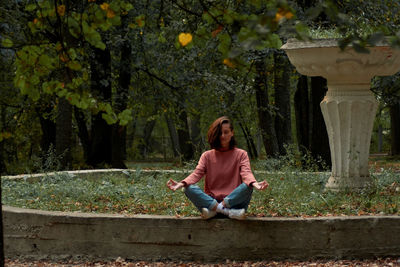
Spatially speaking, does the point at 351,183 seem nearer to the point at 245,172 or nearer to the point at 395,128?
the point at 245,172

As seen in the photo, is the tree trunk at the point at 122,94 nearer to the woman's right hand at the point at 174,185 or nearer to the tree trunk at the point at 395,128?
the woman's right hand at the point at 174,185

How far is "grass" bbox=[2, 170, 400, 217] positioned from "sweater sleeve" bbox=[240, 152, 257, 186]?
0.58m

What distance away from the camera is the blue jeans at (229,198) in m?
5.72

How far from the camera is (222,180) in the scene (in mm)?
6012

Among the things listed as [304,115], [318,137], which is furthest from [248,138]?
[318,137]

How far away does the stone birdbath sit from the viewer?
725cm

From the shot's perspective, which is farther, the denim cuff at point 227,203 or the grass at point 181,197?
the grass at point 181,197

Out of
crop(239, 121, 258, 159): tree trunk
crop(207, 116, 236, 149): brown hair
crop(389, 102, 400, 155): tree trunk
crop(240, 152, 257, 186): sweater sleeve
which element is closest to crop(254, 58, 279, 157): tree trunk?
crop(239, 121, 258, 159): tree trunk

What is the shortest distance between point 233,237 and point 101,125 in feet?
33.1

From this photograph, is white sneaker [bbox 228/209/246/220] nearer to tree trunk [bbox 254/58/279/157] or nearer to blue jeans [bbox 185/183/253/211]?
blue jeans [bbox 185/183/253/211]

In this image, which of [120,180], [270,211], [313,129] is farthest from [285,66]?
[270,211]

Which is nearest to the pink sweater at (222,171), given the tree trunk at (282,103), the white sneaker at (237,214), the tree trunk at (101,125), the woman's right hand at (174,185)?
the woman's right hand at (174,185)

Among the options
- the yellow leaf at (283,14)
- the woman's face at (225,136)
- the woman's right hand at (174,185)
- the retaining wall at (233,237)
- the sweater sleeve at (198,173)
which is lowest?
the retaining wall at (233,237)

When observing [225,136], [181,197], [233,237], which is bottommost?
[233,237]
